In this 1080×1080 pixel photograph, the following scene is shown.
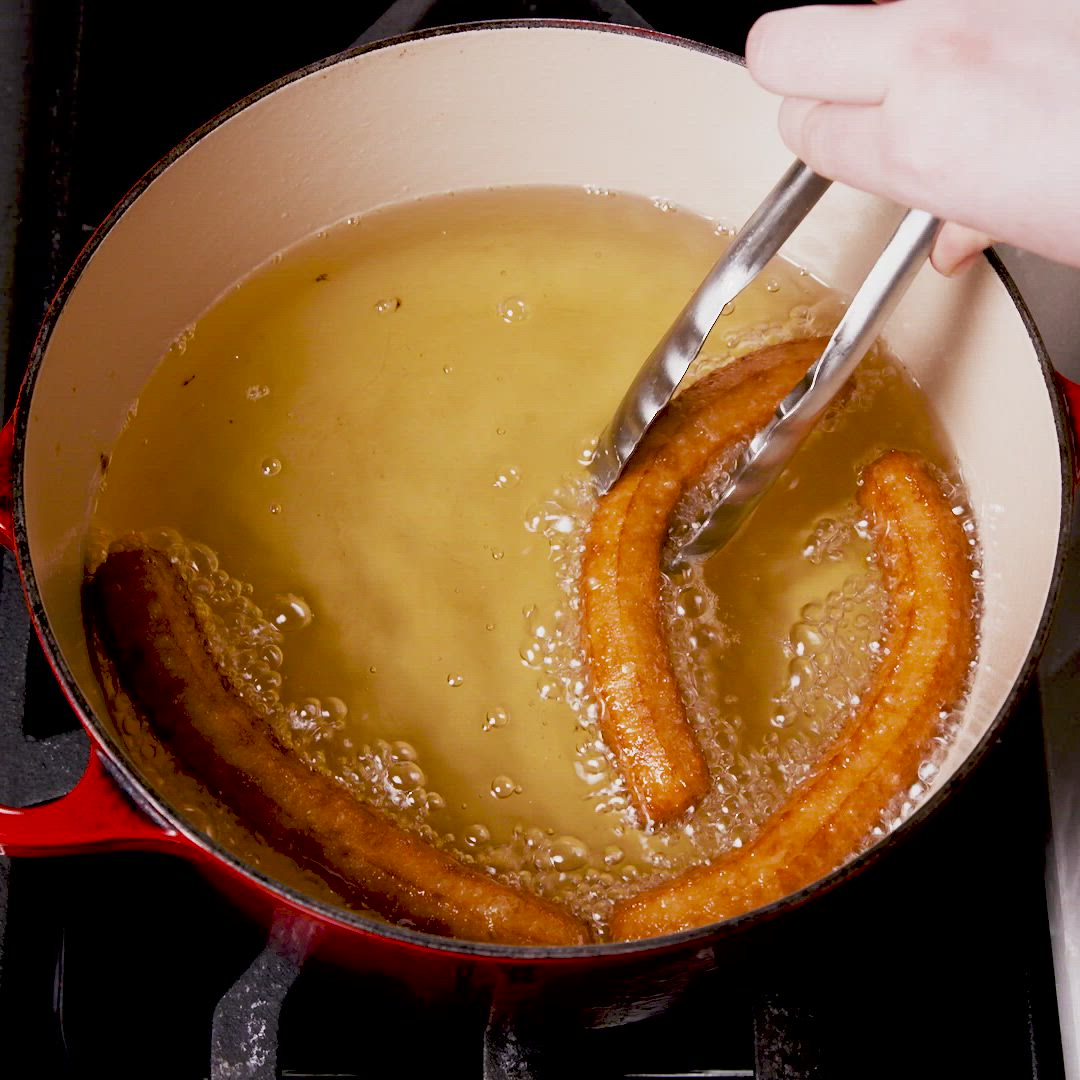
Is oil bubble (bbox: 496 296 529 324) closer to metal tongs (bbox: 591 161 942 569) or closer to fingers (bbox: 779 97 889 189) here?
metal tongs (bbox: 591 161 942 569)

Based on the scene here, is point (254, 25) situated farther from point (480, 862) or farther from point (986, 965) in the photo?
point (986, 965)

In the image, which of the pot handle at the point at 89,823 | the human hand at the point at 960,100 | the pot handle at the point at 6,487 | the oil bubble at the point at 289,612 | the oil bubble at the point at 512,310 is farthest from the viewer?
the oil bubble at the point at 512,310

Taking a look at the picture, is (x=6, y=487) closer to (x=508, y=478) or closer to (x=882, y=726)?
(x=508, y=478)

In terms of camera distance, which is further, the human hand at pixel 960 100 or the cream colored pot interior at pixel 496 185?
the cream colored pot interior at pixel 496 185

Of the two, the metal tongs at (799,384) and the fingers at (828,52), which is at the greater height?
the fingers at (828,52)

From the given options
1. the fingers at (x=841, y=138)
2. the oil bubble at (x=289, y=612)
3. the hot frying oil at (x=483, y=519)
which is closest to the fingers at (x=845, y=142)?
the fingers at (x=841, y=138)

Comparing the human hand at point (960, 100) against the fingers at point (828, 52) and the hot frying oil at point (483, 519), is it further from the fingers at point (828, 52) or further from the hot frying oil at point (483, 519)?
the hot frying oil at point (483, 519)

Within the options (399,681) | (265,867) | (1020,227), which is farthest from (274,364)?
(1020,227)

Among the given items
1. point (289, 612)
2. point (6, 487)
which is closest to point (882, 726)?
point (289, 612)
